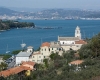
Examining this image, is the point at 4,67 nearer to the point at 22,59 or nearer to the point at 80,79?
the point at 22,59

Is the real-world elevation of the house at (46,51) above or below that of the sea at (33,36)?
above

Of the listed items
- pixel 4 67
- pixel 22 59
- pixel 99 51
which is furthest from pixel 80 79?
pixel 22 59

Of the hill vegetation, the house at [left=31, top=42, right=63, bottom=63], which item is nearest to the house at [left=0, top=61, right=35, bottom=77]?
the hill vegetation

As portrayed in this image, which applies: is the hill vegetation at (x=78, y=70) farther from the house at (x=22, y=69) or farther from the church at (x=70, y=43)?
the church at (x=70, y=43)

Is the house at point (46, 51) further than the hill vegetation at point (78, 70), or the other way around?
the house at point (46, 51)

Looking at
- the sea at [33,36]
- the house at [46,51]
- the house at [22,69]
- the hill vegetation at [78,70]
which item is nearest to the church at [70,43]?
the house at [46,51]

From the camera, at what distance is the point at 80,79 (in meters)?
5.63

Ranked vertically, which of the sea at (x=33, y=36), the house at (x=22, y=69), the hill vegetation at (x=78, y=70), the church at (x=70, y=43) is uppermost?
the hill vegetation at (x=78, y=70)

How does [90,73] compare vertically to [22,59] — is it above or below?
above

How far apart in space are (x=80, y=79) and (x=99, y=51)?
196 inches

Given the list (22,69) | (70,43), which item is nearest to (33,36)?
(70,43)

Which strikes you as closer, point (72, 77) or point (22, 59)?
point (72, 77)

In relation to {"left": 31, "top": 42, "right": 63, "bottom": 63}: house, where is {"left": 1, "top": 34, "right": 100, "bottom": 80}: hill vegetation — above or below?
above

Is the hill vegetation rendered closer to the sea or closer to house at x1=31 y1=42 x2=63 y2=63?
house at x1=31 y1=42 x2=63 y2=63
